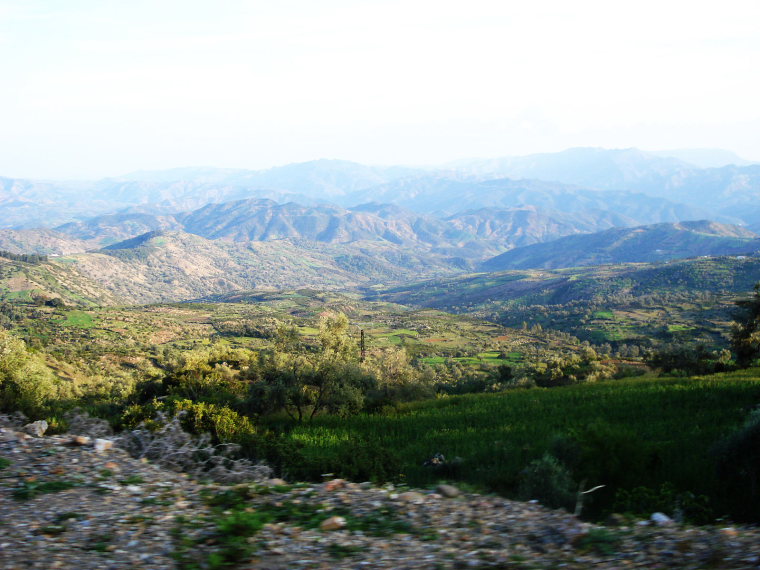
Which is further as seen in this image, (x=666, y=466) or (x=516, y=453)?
(x=516, y=453)

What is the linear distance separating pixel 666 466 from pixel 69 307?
216432 millimetres

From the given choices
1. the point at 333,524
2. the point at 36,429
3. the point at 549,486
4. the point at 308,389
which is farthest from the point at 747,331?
the point at 36,429

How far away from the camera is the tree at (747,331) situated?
133 ft

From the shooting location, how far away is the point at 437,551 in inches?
310

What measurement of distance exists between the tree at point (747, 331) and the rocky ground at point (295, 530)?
135ft

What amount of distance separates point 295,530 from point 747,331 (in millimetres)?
47359

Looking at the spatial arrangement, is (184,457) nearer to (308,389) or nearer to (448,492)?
(448,492)

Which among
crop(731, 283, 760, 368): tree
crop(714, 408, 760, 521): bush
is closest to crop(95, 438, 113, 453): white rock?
crop(714, 408, 760, 521): bush

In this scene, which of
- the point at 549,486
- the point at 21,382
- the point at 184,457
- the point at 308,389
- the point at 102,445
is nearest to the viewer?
the point at 549,486

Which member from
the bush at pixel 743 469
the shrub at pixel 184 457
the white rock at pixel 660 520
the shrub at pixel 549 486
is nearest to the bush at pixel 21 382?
the shrub at pixel 184 457

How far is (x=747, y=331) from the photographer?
4150cm

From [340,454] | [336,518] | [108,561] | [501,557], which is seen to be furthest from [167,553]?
[340,454]

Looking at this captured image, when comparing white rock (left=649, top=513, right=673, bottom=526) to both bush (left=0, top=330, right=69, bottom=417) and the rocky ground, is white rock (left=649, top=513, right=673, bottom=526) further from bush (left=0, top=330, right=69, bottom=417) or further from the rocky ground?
bush (left=0, top=330, right=69, bottom=417)

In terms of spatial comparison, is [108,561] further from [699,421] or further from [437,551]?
[699,421]
